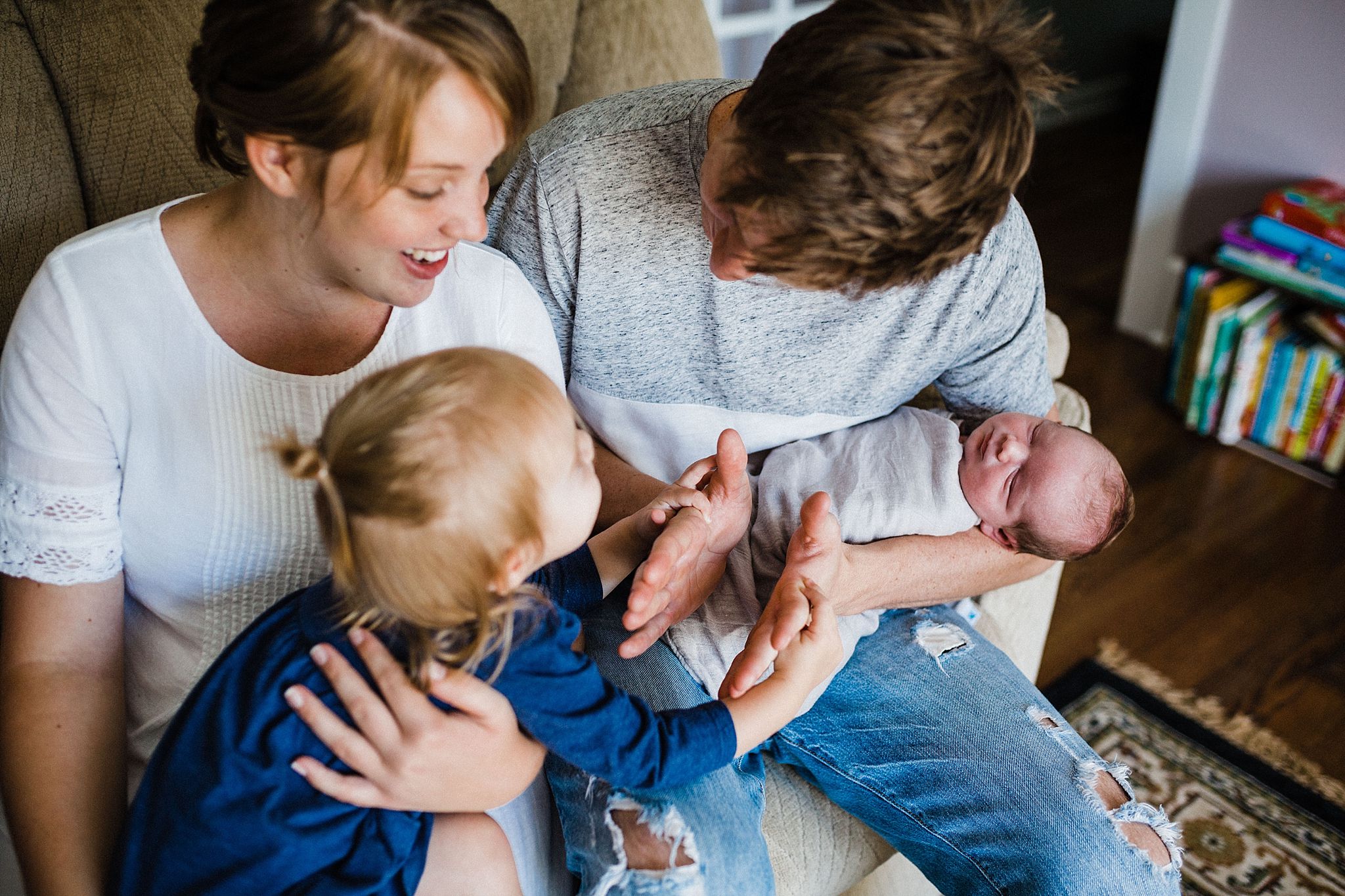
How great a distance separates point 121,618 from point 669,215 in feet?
2.39

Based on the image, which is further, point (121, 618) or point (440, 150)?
point (121, 618)

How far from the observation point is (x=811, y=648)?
1.06 m

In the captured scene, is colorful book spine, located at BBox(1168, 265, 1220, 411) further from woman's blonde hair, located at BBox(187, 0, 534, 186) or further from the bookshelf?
woman's blonde hair, located at BBox(187, 0, 534, 186)

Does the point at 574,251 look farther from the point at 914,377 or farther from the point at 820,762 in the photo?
the point at 820,762

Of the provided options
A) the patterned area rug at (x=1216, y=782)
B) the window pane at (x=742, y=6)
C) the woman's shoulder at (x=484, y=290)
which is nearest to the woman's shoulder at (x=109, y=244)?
the woman's shoulder at (x=484, y=290)

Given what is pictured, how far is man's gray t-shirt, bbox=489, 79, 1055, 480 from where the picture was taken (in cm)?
127

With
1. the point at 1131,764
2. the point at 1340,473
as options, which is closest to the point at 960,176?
the point at 1131,764

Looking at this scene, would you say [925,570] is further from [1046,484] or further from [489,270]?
[489,270]

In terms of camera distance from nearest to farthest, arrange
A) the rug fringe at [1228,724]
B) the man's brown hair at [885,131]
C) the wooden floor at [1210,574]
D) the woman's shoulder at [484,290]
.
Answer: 1. the man's brown hair at [885,131]
2. the woman's shoulder at [484,290]
3. the rug fringe at [1228,724]
4. the wooden floor at [1210,574]

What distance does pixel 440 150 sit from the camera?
931 millimetres

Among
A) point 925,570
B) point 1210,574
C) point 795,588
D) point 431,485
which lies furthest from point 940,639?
point 1210,574

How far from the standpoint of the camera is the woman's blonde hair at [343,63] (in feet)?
2.88

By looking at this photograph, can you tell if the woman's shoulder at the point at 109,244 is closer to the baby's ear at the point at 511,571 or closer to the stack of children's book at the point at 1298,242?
the baby's ear at the point at 511,571

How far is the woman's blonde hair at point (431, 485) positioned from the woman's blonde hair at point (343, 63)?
0.64ft
